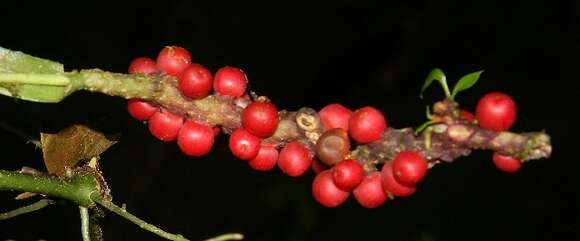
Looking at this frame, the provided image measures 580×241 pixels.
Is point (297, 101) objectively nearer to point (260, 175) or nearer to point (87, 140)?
point (260, 175)

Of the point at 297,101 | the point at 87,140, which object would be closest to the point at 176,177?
the point at 297,101

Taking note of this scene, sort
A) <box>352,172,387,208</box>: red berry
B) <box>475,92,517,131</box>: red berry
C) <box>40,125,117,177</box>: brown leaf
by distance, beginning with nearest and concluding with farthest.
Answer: <box>475,92,517,131</box>: red berry → <box>352,172,387,208</box>: red berry → <box>40,125,117,177</box>: brown leaf

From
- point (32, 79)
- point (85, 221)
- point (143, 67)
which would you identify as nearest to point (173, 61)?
point (143, 67)

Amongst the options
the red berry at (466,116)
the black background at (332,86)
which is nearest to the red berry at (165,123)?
the red berry at (466,116)

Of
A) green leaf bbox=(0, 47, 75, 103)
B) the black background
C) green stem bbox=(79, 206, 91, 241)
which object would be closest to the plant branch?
green leaf bbox=(0, 47, 75, 103)

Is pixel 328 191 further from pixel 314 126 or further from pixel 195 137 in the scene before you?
pixel 195 137

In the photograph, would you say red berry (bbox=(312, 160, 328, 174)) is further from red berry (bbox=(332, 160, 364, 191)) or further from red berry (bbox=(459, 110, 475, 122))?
red berry (bbox=(459, 110, 475, 122))
